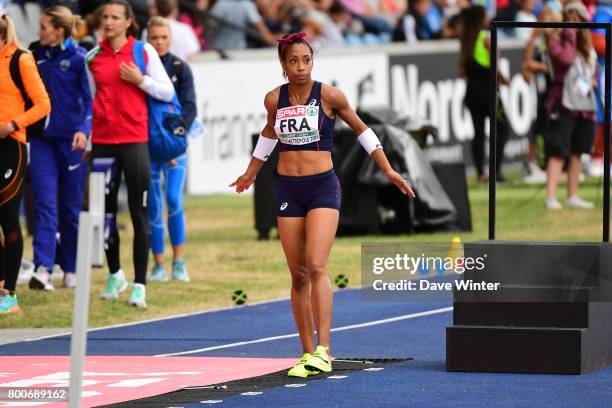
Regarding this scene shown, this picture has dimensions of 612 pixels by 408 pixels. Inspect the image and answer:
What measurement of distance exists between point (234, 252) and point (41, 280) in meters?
3.86

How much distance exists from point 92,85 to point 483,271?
5.00 meters

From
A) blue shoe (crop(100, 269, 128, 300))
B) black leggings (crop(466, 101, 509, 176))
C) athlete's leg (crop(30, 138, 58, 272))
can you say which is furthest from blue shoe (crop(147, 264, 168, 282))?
black leggings (crop(466, 101, 509, 176))

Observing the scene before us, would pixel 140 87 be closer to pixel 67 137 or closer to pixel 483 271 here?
pixel 67 137

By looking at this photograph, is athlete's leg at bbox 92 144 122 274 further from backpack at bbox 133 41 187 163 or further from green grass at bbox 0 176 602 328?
backpack at bbox 133 41 187 163

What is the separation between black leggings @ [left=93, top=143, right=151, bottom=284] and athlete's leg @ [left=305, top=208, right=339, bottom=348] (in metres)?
3.51

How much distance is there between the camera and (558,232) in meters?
19.0

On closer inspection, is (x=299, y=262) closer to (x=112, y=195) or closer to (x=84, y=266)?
(x=84, y=266)

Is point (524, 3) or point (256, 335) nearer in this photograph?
point (256, 335)

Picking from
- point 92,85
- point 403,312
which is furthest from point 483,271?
point 92,85

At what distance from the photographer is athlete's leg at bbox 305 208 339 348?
10.1 m

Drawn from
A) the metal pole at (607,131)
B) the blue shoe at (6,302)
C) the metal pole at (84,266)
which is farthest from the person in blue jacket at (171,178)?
the metal pole at (84,266)

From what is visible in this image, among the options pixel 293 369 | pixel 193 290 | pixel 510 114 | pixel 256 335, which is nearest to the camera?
pixel 293 369

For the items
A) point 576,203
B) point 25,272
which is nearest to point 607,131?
point 25,272

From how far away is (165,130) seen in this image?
14.2 m
